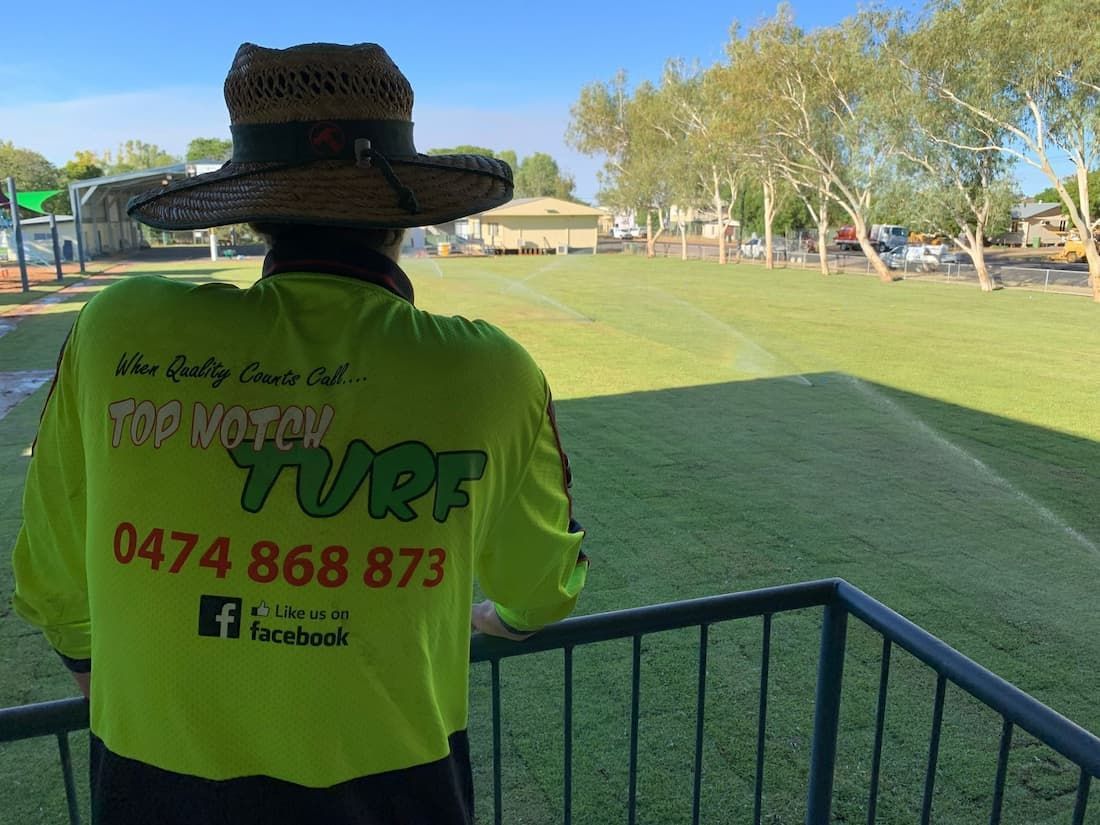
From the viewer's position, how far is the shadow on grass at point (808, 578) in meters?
3.45

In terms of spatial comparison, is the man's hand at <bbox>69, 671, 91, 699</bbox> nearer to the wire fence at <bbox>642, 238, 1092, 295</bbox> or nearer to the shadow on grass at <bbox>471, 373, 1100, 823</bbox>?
the shadow on grass at <bbox>471, 373, 1100, 823</bbox>

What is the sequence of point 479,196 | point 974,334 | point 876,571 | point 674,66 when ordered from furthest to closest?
point 674,66, point 974,334, point 876,571, point 479,196

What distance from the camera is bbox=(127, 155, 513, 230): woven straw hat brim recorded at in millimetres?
1217

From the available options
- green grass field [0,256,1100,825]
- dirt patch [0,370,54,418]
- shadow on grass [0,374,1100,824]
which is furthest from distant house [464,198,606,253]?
shadow on grass [0,374,1100,824]

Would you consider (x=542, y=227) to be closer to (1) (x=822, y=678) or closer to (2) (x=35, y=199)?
(2) (x=35, y=199)

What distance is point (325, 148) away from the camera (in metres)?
1.25

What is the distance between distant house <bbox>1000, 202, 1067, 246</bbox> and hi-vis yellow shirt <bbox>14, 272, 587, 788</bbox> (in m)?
71.5

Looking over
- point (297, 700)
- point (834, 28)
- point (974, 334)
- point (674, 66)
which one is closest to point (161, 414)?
point (297, 700)

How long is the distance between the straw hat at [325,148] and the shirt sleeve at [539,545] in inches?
15.1

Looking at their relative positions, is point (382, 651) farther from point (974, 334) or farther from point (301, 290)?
point (974, 334)

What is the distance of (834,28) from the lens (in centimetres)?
3238

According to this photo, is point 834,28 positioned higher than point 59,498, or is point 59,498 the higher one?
point 834,28

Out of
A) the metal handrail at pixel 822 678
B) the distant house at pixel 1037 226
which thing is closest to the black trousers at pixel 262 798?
the metal handrail at pixel 822 678

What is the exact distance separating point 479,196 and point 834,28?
35614mm
